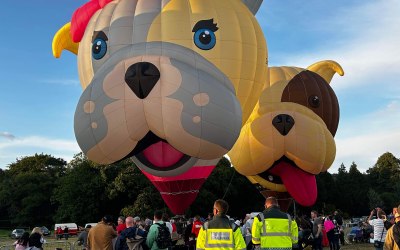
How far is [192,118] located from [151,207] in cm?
2196

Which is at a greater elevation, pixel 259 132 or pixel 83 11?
pixel 83 11

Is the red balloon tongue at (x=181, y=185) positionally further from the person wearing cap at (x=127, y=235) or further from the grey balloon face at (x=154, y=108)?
the person wearing cap at (x=127, y=235)

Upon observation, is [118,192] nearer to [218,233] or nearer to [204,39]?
[204,39]

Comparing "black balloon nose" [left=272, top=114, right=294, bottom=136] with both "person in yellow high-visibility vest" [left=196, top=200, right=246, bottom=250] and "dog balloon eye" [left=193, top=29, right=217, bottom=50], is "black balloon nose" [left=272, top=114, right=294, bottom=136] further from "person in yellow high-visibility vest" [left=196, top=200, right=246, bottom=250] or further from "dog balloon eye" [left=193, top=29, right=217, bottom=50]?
"person in yellow high-visibility vest" [left=196, top=200, right=246, bottom=250]

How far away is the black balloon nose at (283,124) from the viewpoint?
12.7m

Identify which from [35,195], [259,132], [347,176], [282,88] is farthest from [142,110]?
[347,176]

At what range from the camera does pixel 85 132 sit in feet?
27.3

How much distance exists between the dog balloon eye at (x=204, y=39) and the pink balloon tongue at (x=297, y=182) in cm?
507

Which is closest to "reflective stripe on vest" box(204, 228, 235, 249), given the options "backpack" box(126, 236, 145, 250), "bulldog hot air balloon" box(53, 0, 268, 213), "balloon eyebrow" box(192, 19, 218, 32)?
"backpack" box(126, 236, 145, 250)

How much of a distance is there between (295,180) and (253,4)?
15.8ft

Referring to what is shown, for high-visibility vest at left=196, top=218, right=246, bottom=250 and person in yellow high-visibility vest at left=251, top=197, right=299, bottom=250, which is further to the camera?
person in yellow high-visibility vest at left=251, top=197, right=299, bottom=250

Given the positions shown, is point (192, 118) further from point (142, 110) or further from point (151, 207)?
point (151, 207)

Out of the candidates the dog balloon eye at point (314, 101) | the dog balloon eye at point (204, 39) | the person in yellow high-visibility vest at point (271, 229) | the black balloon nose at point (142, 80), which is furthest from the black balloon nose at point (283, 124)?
the person in yellow high-visibility vest at point (271, 229)

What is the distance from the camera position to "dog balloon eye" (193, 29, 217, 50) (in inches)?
370
